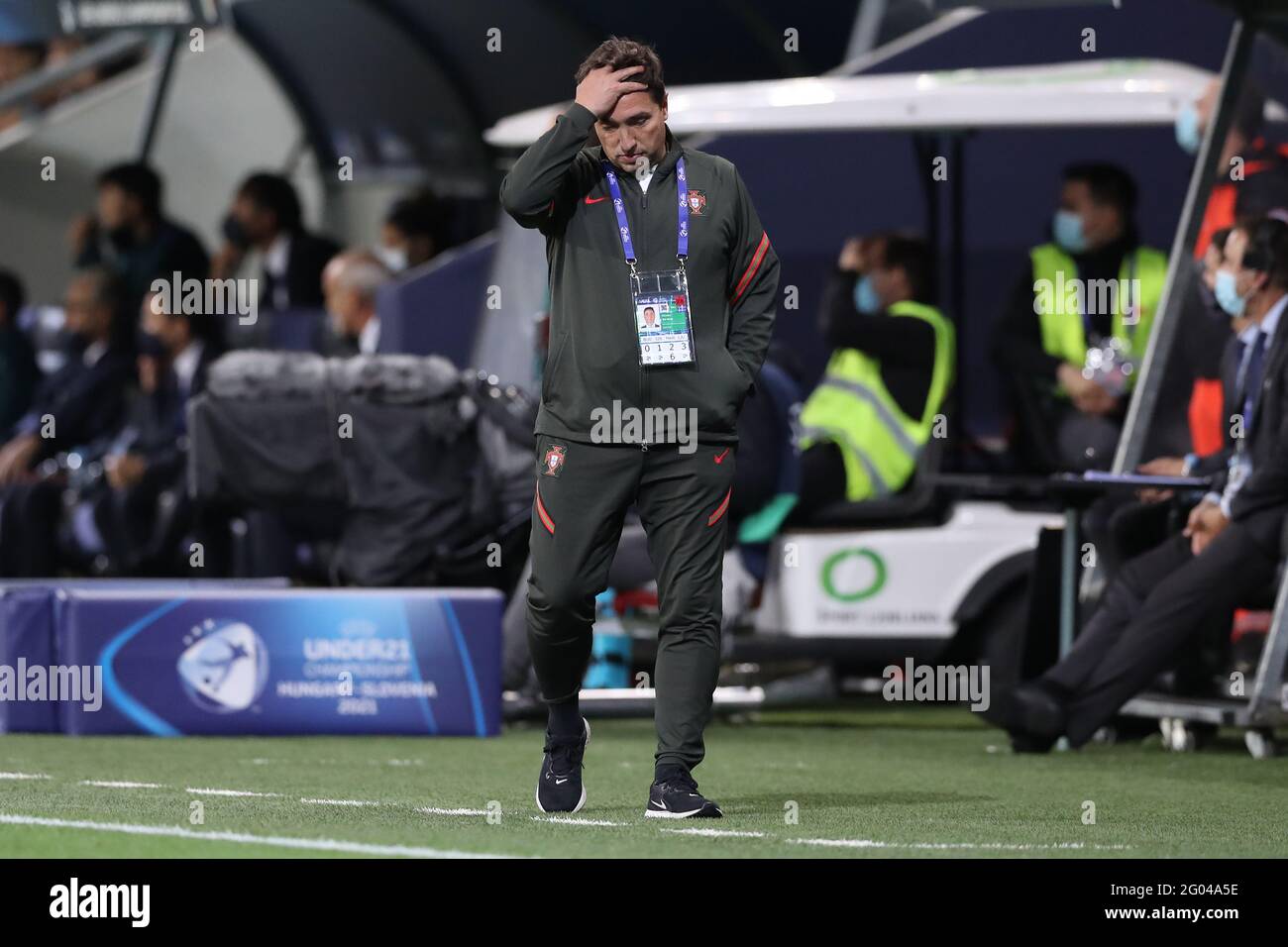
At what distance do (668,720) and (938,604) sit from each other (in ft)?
14.8

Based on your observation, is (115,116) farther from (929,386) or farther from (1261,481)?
(1261,481)

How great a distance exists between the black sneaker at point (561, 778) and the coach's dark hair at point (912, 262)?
5.18 meters

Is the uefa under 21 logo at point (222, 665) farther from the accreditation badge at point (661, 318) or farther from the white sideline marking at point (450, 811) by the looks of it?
the accreditation badge at point (661, 318)

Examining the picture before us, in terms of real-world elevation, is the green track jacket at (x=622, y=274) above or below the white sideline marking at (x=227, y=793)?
above

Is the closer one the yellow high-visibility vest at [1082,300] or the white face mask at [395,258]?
the yellow high-visibility vest at [1082,300]

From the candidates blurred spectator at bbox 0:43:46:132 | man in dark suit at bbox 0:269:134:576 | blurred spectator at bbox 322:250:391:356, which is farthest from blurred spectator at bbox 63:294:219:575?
blurred spectator at bbox 0:43:46:132

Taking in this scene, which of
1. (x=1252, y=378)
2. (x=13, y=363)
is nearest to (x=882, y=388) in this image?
(x=1252, y=378)

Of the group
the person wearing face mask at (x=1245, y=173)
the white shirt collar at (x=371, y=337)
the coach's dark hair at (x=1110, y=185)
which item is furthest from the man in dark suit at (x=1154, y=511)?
the white shirt collar at (x=371, y=337)

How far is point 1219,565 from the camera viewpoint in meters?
9.49

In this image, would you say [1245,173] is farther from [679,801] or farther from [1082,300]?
[679,801]

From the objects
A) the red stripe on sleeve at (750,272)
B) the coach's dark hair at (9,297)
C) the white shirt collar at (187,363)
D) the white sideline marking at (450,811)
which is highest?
the red stripe on sleeve at (750,272)

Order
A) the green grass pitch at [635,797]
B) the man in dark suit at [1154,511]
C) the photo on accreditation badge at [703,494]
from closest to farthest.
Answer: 1. the green grass pitch at [635,797]
2. the photo on accreditation badge at [703,494]
3. the man in dark suit at [1154,511]

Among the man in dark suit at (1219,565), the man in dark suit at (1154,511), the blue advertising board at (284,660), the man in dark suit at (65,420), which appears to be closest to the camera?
the man in dark suit at (1219,565)

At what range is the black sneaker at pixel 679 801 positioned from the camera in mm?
6828
